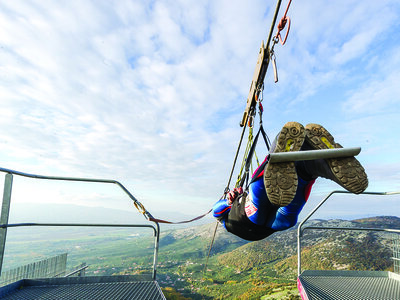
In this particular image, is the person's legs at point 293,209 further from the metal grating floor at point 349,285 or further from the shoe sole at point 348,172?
the metal grating floor at point 349,285

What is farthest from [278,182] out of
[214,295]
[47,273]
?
[214,295]

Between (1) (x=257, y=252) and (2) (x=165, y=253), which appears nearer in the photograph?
(1) (x=257, y=252)

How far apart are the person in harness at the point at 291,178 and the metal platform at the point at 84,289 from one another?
1084 mm

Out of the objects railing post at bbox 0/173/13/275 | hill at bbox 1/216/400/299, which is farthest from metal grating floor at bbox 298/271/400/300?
hill at bbox 1/216/400/299

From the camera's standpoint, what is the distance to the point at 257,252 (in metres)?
31.8

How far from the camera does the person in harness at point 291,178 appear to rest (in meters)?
1.35

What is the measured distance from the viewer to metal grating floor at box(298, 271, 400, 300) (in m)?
2.20

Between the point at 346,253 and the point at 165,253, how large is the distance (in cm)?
3474

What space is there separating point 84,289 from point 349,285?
279cm

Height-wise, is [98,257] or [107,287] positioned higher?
[107,287]

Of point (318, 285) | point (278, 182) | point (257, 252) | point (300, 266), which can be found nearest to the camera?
point (278, 182)

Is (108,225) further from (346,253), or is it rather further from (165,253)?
(165,253)

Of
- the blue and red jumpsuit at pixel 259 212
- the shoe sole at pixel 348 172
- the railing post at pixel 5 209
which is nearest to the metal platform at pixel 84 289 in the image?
the railing post at pixel 5 209

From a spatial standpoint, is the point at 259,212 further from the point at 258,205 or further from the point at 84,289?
the point at 84,289
